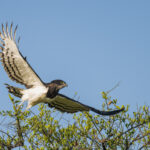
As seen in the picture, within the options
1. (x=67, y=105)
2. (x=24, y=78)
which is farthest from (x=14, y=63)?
(x=67, y=105)

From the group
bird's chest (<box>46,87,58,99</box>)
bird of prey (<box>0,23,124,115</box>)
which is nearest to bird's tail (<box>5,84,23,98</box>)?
bird of prey (<box>0,23,124,115</box>)

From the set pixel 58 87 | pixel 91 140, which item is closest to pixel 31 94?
pixel 58 87

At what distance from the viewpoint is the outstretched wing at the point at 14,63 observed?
9.44m

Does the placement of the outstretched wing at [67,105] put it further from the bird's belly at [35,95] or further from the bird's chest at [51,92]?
the bird's belly at [35,95]

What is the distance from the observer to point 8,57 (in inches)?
375

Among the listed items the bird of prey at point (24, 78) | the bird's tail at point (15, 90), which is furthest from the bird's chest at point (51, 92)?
the bird's tail at point (15, 90)

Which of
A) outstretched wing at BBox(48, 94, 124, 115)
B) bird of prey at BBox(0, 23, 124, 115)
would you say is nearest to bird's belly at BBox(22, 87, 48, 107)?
bird of prey at BBox(0, 23, 124, 115)

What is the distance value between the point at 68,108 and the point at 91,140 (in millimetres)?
1555

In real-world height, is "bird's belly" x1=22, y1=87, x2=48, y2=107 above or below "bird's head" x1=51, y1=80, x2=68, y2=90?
below

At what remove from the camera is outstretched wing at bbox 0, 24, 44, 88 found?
9.44 meters

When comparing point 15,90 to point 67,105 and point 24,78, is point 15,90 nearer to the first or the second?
point 24,78

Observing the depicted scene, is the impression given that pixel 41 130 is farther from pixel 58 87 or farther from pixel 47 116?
pixel 58 87

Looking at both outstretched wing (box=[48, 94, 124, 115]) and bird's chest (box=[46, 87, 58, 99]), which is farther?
outstretched wing (box=[48, 94, 124, 115])

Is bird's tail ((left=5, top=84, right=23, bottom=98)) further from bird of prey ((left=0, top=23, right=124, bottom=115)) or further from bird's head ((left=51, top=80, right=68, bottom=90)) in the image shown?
bird's head ((left=51, top=80, right=68, bottom=90))
